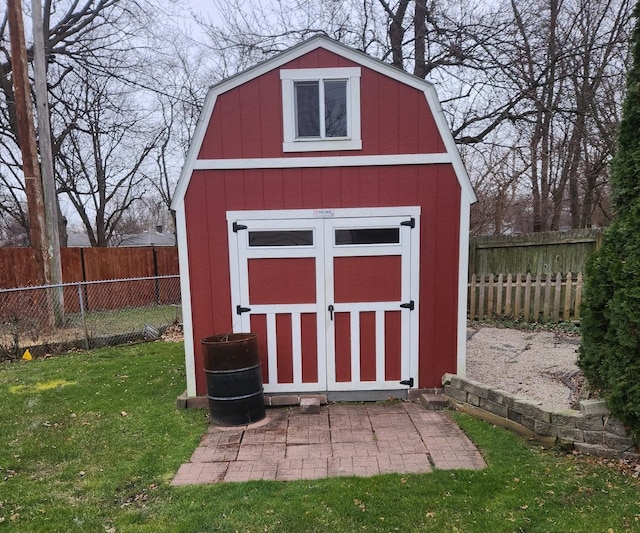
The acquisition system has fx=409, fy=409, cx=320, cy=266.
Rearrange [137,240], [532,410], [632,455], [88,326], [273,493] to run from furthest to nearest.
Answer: [137,240], [88,326], [532,410], [632,455], [273,493]

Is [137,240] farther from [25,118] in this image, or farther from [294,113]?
[294,113]

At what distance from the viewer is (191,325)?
454 cm

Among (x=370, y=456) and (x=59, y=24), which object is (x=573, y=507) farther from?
(x=59, y=24)

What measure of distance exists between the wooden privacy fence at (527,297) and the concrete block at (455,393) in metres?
4.18

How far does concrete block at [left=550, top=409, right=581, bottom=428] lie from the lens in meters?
3.32

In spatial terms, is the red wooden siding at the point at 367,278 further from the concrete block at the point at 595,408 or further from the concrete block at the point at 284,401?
the concrete block at the point at 595,408

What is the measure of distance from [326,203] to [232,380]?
206 cm

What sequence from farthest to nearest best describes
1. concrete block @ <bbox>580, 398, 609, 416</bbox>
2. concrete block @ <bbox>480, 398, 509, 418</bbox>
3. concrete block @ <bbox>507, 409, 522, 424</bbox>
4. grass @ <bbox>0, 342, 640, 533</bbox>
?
concrete block @ <bbox>480, 398, 509, 418</bbox> < concrete block @ <bbox>507, 409, 522, 424</bbox> < concrete block @ <bbox>580, 398, 609, 416</bbox> < grass @ <bbox>0, 342, 640, 533</bbox>

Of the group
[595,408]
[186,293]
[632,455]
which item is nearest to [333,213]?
[186,293]

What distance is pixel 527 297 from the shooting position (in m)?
7.85

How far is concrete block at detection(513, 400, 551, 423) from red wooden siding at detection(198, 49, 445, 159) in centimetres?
260

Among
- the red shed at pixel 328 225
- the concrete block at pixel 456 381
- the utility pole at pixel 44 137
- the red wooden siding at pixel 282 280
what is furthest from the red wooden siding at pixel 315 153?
the utility pole at pixel 44 137

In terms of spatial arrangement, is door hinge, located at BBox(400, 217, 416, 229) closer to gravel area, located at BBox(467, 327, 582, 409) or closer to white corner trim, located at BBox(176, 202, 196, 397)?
gravel area, located at BBox(467, 327, 582, 409)

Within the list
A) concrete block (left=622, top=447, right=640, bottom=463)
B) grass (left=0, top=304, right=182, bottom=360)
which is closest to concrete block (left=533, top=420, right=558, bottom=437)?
concrete block (left=622, top=447, right=640, bottom=463)
